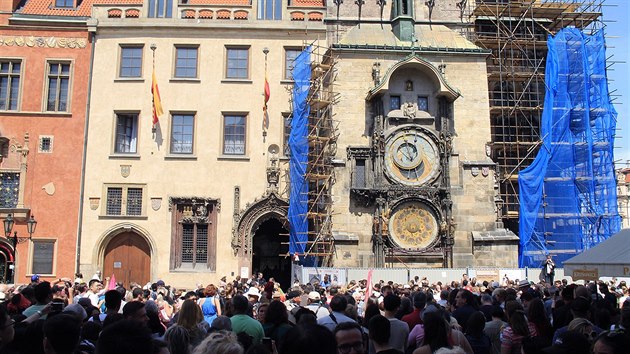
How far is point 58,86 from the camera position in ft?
94.1

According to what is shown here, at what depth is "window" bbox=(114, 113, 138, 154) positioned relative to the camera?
28.5 meters

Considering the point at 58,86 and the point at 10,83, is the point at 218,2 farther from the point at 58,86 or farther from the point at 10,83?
the point at 10,83

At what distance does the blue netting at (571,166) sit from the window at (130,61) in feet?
59.6

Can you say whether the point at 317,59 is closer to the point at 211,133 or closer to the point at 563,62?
the point at 211,133

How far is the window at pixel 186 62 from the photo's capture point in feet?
94.9

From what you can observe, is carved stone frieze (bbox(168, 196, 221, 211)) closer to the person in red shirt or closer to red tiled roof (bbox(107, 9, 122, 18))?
red tiled roof (bbox(107, 9, 122, 18))

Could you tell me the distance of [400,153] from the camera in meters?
25.1

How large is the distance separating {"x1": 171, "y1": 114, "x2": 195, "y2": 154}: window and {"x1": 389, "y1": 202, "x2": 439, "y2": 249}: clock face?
33.4ft

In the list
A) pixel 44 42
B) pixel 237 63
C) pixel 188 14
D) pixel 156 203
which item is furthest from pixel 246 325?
pixel 44 42

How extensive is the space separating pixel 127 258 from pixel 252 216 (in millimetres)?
5990

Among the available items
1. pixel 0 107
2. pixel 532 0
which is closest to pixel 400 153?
pixel 532 0

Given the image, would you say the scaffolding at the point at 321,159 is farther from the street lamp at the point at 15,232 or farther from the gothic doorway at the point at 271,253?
the street lamp at the point at 15,232

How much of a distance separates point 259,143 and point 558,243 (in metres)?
13.9

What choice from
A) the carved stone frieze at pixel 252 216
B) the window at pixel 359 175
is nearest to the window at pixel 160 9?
the carved stone frieze at pixel 252 216
